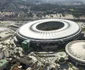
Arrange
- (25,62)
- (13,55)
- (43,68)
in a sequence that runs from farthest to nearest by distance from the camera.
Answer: (13,55) < (25,62) < (43,68)

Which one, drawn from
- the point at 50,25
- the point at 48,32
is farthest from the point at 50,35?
the point at 50,25

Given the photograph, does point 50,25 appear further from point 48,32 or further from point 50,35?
point 50,35

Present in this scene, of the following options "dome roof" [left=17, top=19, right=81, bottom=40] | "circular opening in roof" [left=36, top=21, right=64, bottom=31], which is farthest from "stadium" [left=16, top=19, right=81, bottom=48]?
"circular opening in roof" [left=36, top=21, right=64, bottom=31]

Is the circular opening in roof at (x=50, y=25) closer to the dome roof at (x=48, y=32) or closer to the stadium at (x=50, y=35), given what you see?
the dome roof at (x=48, y=32)

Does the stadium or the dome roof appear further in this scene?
the dome roof

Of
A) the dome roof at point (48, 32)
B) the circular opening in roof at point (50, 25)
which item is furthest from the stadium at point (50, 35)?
the circular opening in roof at point (50, 25)

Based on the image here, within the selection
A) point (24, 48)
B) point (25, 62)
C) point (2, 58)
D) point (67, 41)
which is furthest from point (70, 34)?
point (2, 58)

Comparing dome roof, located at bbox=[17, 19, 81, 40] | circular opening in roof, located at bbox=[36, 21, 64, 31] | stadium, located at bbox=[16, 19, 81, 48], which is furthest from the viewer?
circular opening in roof, located at bbox=[36, 21, 64, 31]

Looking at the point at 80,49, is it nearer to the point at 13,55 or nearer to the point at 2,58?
the point at 13,55

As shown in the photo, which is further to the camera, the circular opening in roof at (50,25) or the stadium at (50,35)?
the circular opening in roof at (50,25)

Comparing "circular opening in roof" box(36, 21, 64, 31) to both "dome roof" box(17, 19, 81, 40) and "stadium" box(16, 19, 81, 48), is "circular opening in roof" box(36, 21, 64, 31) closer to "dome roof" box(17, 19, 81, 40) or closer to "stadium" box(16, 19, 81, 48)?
"dome roof" box(17, 19, 81, 40)

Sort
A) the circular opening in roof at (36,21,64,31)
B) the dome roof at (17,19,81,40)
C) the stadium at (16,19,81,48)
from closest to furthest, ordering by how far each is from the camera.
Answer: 1. the stadium at (16,19,81,48)
2. the dome roof at (17,19,81,40)
3. the circular opening in roof at (36,21,64,31)
